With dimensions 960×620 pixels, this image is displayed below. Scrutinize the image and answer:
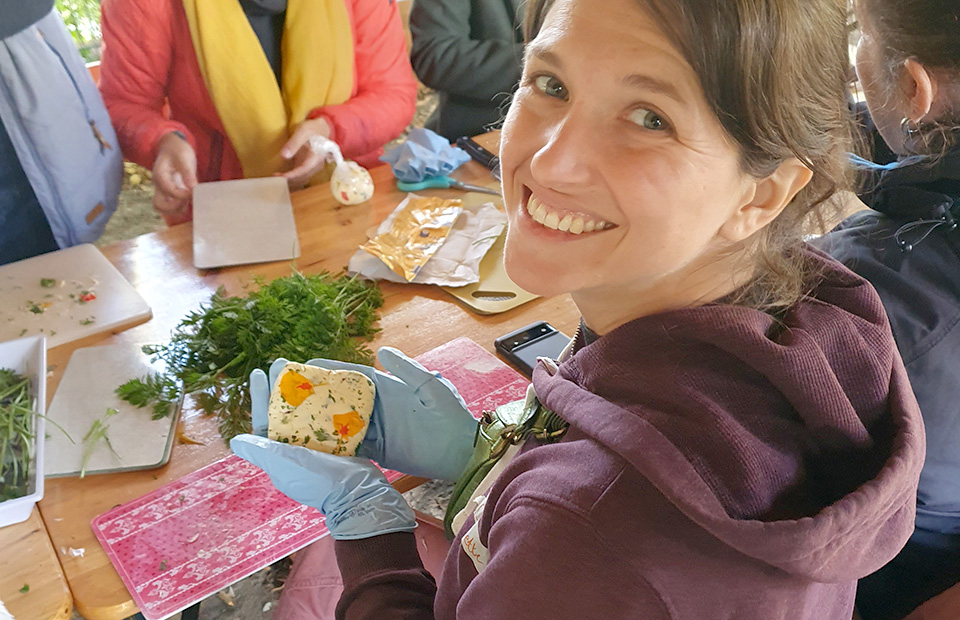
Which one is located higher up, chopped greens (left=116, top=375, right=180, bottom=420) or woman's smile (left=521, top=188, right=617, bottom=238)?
woman's smile (left=521, top=188, right=617, bottom=238)

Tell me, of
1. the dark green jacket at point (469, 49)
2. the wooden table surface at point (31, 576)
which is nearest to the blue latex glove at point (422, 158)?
the dark green jacket at point (469, 49)

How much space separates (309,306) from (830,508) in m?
0.95

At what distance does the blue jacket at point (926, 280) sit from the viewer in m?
1.01

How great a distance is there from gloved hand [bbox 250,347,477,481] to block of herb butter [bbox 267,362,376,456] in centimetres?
3

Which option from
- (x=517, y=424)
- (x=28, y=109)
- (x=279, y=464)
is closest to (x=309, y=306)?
(x=279, y=464)

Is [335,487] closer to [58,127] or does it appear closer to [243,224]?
[243,224]

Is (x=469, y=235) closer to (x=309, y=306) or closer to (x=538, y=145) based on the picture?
(x=309, y=306)

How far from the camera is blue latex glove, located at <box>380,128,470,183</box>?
5.79 feet

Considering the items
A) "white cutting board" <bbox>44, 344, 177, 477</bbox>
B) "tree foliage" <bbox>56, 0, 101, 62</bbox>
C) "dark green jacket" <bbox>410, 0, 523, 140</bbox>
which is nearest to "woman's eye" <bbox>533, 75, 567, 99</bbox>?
"white cutting board" <bbox>44, 344, 177, 477</bbox>

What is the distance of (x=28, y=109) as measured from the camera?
1713 mm

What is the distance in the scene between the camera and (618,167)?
69cm

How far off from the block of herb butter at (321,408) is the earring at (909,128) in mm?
882

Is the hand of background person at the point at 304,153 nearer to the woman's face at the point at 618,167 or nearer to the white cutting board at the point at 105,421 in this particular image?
the white cutting board at the point at 105,421

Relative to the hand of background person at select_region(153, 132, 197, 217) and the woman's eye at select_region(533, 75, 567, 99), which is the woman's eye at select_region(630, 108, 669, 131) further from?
the hand of background person at select_region(153, 132, 197, 217)
